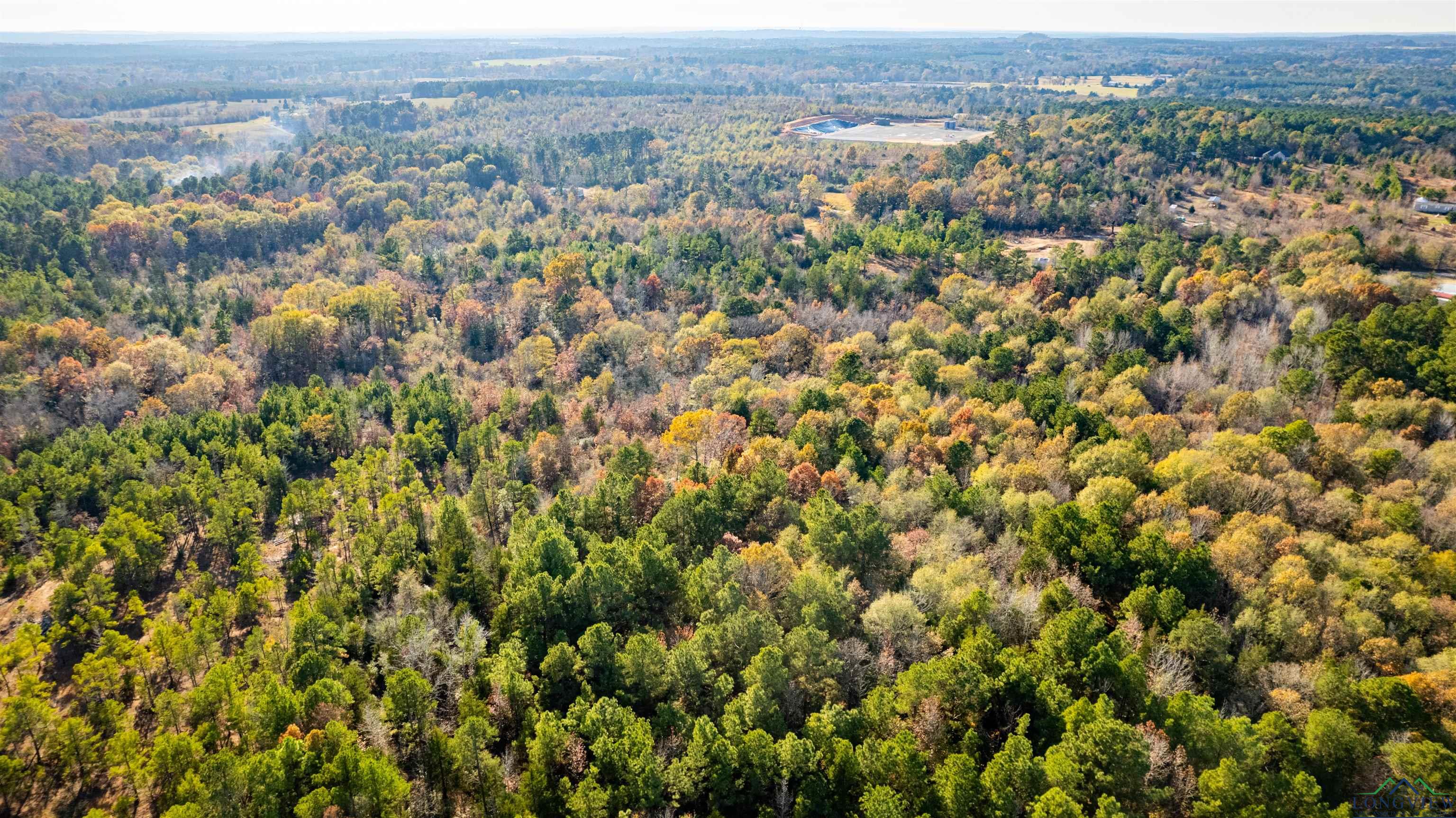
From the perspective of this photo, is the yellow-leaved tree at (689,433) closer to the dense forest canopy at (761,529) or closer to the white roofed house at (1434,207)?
the dense forest canopy at (761,529)

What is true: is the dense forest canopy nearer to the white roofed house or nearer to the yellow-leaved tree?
the yellow-leaved tree

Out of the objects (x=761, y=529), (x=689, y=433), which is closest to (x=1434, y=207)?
(x=689, y=433)

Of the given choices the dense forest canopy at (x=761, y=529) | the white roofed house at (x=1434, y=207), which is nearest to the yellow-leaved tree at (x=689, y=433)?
the dense forest canopy at (x=761, y=529)

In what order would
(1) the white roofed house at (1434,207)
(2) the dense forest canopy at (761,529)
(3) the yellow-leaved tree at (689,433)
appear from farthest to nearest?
(1) the white roofed house at (1434,207) < (3) the yellow-leaved tree at (689,433) < (2) the dense forest canopy at (761,529)

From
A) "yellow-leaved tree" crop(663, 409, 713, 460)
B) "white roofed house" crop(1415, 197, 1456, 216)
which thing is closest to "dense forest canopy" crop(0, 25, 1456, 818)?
"yellow-leaved tree" crop(663, 409, 713, 460)

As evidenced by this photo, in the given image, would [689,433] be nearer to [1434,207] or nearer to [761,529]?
[761,529]

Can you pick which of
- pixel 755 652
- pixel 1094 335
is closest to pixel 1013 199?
pixel 1094 335

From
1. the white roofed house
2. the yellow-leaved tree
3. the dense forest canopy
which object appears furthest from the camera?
the white roofed house

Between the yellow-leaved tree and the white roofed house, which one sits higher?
the white roofed house

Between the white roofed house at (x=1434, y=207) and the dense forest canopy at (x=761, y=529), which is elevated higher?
the white roofed house at (x=1434, y=207)

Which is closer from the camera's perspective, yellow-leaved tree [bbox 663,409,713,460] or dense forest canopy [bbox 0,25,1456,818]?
Answer: dense forest canopy [bbox 0,25,1456,818]
